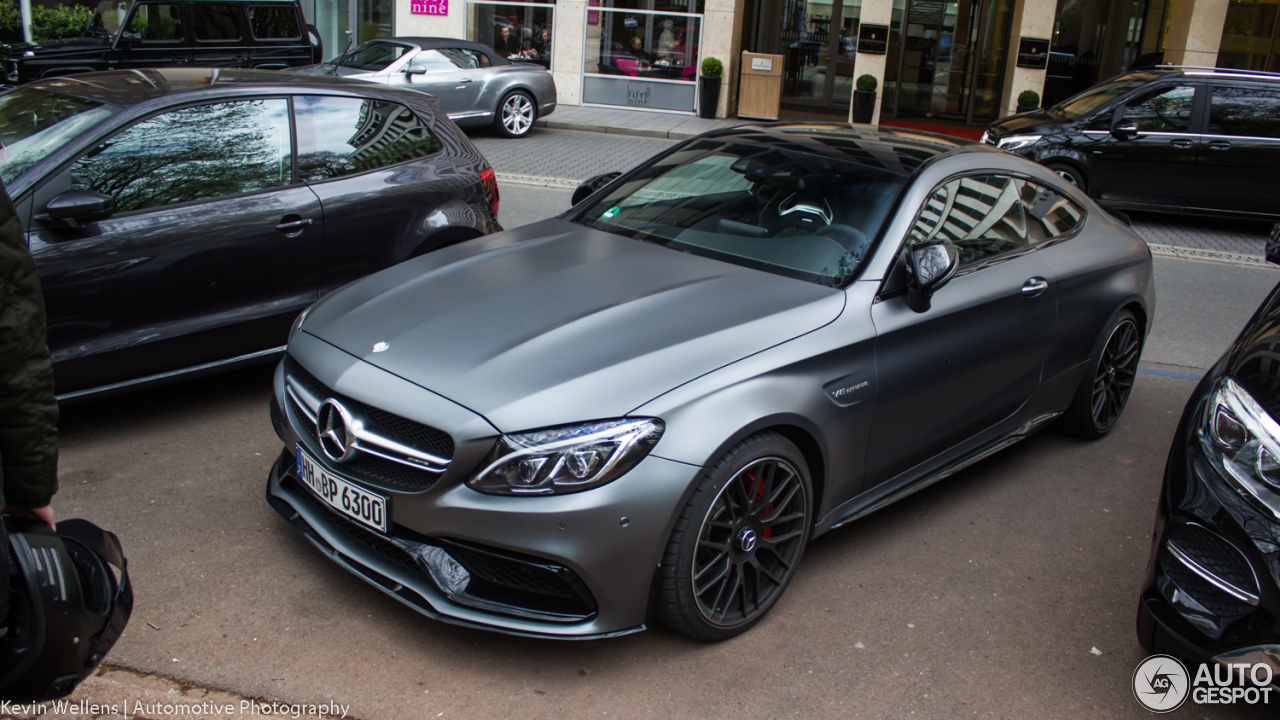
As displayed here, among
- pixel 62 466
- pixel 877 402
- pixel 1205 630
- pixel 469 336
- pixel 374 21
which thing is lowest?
pixel 62 466

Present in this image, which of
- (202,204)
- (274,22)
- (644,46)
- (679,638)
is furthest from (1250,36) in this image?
(679,638)

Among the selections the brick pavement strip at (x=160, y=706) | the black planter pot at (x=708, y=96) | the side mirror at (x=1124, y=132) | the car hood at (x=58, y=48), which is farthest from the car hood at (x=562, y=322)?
the black planter pot at (x=708, y=96)

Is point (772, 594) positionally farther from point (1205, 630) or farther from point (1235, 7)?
point (1235, 7)

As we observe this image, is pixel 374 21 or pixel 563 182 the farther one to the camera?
pixel 374 21

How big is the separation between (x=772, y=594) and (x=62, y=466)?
9.88 ft

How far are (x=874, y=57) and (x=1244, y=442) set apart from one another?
1685 centimetres

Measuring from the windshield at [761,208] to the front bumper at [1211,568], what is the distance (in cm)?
132

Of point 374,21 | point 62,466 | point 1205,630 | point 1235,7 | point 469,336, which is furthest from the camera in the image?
point 374,21

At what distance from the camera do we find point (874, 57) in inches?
733

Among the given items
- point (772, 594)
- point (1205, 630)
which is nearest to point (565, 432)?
point (772, 594)

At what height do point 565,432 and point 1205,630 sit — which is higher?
point 565,432

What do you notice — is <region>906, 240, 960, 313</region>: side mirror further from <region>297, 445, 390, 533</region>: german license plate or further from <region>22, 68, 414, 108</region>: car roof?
<region>22, 68, 414, 108</region>: car roof

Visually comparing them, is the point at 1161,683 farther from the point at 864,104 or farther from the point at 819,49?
the point at 819,49

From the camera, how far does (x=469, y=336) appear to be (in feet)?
10.9
